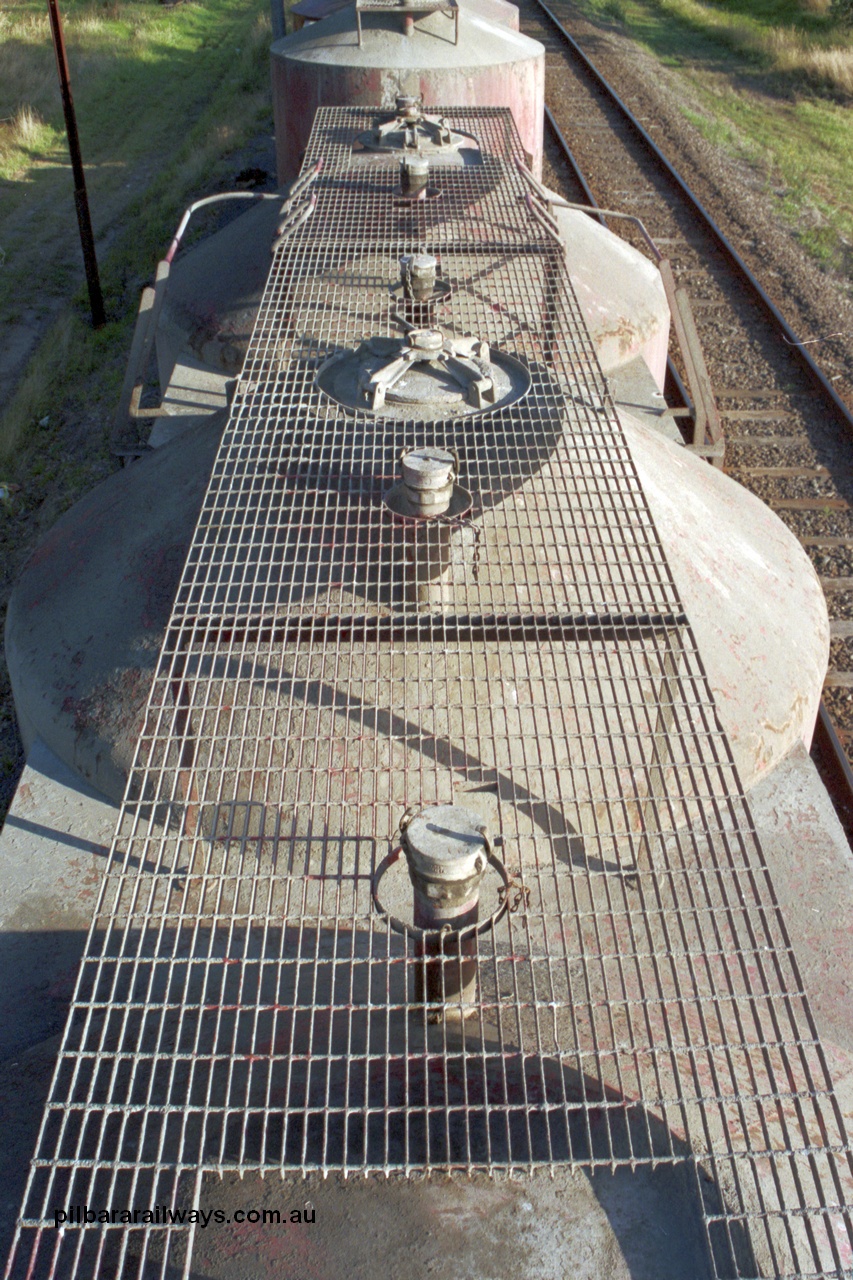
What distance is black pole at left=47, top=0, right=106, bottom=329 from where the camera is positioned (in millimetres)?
12195

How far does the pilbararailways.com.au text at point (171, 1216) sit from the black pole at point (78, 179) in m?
12.8

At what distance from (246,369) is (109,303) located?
37.1 ft

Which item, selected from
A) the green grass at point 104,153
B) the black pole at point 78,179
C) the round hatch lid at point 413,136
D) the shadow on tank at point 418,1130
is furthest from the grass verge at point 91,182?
the shadow on tank at point 418,1130

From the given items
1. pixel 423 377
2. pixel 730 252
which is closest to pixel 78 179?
pixel 730 252

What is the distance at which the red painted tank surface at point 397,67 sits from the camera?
8.95 metres

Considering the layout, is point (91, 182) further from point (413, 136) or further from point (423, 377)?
point (423, 377)

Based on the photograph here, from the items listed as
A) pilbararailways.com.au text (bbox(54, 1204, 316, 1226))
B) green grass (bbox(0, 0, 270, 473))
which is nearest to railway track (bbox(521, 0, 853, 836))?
pilbararailways.com.au text (bbox(54, 1204, 316, 1226))

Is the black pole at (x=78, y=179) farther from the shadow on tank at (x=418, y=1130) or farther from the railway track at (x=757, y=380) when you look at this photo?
the shadow on tank at (x=418, y=1130)

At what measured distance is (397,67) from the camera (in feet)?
29.3

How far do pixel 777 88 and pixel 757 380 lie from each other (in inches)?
542

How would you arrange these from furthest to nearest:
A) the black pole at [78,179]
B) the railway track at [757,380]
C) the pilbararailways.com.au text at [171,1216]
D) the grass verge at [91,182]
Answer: the black pole at [78,179] < the grass verge at [91,182] < the railway track at [757,380] < the pilbararailways.com.au text at [171,1216]

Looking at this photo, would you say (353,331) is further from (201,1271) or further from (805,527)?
(805,527)

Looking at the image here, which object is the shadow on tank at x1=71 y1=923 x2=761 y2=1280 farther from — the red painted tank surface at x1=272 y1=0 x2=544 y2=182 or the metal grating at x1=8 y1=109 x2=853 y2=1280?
the red painted tank surface at x1=272 y1=0 x2=544 y2=182

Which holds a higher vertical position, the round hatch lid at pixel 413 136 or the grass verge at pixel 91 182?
the round hatch lid at pixel 413 136
